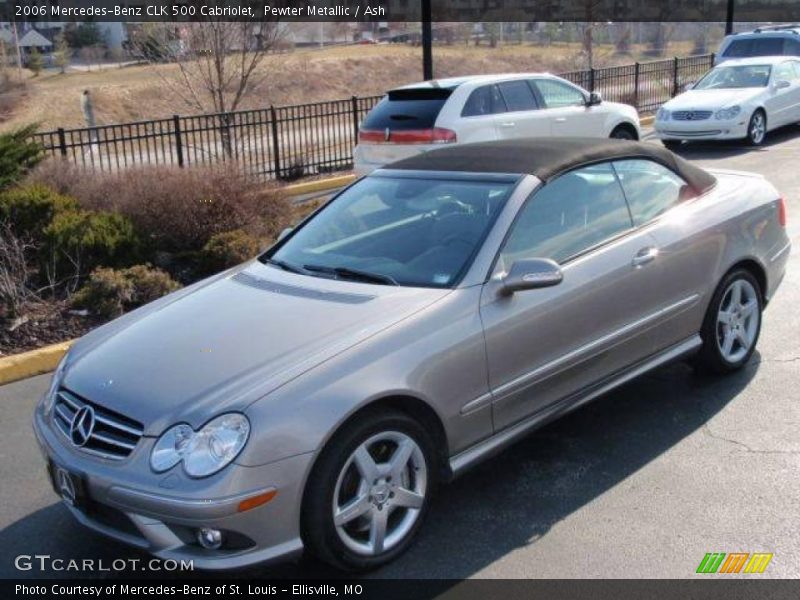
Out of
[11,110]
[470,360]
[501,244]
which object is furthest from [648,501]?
[11,110]

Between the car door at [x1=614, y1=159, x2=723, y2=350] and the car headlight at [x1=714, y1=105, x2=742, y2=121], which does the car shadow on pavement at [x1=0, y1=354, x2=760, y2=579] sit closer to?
the car door at [x1=614, y1=159, x2=723, y2=350]

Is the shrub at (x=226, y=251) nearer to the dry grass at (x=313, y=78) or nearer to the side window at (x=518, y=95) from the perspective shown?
the side window at (x=518, y=95)

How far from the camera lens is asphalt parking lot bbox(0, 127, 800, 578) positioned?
12.4 feet

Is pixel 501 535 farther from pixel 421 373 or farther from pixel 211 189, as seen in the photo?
pixel 211 189

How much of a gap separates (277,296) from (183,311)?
47cm

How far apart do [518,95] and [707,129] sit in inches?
175

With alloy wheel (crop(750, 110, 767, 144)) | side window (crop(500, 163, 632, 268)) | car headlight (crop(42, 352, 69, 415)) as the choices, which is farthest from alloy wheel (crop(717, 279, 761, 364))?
alloy wheel (crop(750, 110, 767, 144))

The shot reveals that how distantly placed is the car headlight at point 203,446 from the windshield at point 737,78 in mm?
15012

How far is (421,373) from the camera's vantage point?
3.81 metres

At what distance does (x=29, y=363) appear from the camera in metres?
6.52

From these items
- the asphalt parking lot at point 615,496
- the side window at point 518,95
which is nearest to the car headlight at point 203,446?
the asphalt parking lot at point 615,496

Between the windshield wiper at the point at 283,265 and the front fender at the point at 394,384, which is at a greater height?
the windshield wiper at the point at 283,265

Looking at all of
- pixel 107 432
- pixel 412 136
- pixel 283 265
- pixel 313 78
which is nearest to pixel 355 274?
pixel 283 265

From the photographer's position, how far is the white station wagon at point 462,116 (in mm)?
11430
